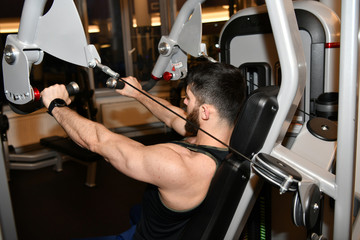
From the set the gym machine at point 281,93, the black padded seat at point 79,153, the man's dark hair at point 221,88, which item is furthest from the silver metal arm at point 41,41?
the black padded seat at point 79,153

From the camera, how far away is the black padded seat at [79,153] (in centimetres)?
324

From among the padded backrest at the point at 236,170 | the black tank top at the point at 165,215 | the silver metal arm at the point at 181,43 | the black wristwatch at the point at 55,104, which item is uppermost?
the silver metal arm at the point at 181,43

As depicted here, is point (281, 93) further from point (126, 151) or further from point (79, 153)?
point (79, 153)

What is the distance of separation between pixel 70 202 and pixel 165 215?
220 centimetres

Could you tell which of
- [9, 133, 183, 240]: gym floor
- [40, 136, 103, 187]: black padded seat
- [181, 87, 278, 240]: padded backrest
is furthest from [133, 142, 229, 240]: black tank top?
[40, 136, 103, 187]: black padded seat

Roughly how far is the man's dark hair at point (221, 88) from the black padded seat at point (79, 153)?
2123 millimetres

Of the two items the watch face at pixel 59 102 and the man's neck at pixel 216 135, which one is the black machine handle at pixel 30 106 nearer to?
the watch face at pixel 59 102

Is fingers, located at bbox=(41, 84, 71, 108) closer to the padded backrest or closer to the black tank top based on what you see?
the black tank top

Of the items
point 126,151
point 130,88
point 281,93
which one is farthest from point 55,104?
point 281,93

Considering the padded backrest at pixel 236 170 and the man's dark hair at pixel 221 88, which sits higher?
the man's dark hair at pixel 221 88

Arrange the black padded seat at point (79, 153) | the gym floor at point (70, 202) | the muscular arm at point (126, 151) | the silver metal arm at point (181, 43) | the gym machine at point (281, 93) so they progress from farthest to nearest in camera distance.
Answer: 1. the black padded seat at point (79, 153)
2. the gym floor at point (70, 202)
3. the silver metal arm at point (181, 43)
4. the muscular arm at point (126, 151)
5. the gym machine at point (281, 93)

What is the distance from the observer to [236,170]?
1.04m

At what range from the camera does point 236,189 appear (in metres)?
1.06

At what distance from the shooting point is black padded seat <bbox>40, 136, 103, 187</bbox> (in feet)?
10.6
